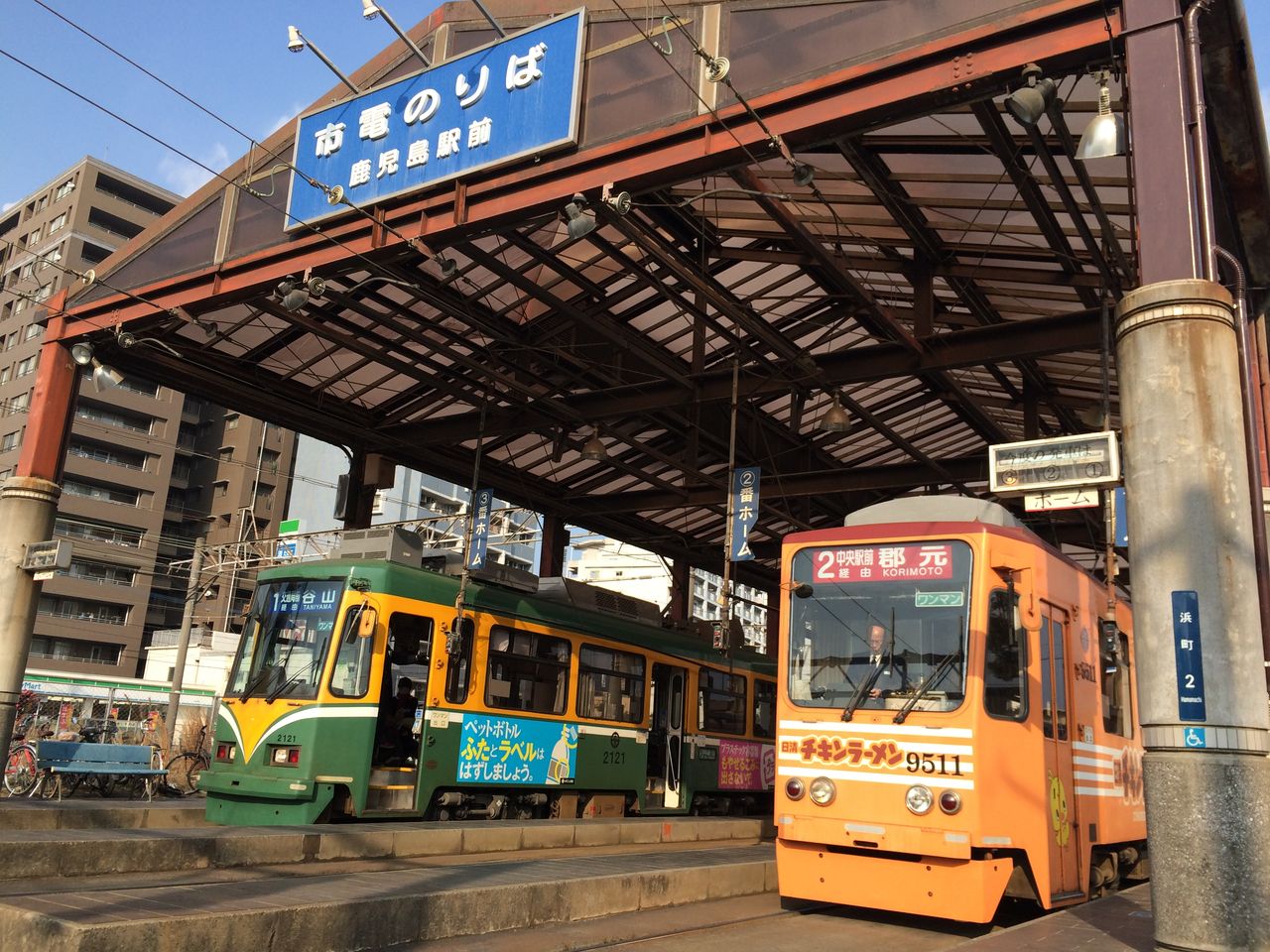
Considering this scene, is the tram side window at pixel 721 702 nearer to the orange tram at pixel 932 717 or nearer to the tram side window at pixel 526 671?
the tram side window at pixel 526 671

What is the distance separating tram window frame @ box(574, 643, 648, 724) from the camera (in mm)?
14227

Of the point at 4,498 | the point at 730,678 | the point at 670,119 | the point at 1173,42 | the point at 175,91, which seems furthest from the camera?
the point at 730,678

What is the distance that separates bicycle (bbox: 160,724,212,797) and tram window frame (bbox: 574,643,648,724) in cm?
807

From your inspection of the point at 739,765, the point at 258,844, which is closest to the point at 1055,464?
the point at 258,844

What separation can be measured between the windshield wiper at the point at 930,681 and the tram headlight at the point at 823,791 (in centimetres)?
73

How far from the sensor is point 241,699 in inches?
449

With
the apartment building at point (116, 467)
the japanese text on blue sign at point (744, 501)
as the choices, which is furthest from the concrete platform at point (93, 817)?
the apartment building at point (116, 467)

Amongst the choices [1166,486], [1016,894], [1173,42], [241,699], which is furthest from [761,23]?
[241,699]

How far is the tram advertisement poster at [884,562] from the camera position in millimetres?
8250

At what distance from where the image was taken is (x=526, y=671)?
1334cm

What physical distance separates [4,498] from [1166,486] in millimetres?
13826

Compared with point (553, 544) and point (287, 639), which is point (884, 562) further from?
point (553, 544)

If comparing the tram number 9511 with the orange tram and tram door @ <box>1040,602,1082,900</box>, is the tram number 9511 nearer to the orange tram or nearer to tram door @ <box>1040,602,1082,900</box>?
the orange tram

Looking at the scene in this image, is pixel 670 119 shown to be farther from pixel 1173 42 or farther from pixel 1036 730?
pixel 1036 730
